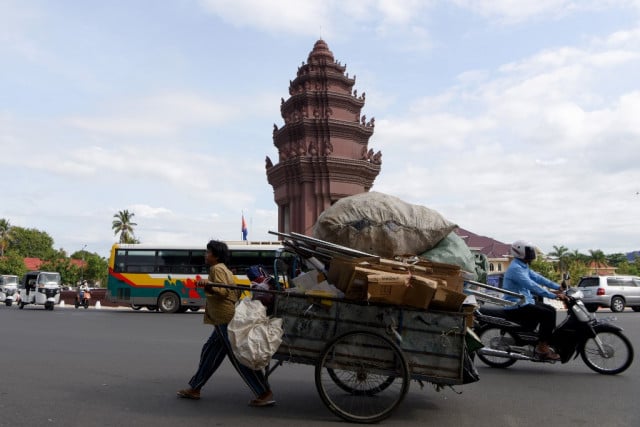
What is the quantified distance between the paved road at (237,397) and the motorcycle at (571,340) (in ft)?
0.79

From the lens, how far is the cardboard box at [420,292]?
4.49 m

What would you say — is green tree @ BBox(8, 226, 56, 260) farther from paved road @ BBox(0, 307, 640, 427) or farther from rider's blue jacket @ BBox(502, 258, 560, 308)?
rider's blue jacket @ BBox(502, 258, 560, 308)

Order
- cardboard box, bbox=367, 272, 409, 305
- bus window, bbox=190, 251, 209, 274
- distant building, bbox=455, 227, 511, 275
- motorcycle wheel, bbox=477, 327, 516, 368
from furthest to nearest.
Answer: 1. distant building, bbox=455, 227, 511, 275
2. bus window, bbox=190, 251, 209, 274
3. motorcycle wheel, bbox=477, 327, 516, 368
4. cardboard box, bbox=367, 272, 409, 305

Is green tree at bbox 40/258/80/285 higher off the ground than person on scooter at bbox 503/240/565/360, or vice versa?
green tree at bbox 40/258/80/285

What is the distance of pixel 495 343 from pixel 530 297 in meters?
0.74

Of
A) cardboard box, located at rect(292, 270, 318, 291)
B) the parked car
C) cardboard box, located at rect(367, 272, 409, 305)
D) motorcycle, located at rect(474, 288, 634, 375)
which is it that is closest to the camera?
cardboard box, located at rect(367, 272, 409, 305)

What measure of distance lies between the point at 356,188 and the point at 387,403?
29.7m

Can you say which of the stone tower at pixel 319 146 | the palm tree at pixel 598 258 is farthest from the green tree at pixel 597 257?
the stone tower at pixel 319 146

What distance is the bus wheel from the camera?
21891 millimetres

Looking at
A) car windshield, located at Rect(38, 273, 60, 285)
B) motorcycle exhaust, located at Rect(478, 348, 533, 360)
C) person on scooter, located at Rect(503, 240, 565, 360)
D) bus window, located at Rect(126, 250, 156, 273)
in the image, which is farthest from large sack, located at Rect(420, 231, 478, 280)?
car windshield, located at Rect(38, 273, 60, 285)

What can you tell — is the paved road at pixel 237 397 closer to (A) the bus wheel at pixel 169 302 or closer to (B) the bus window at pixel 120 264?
(A) the bus wheel at pixel 169 302

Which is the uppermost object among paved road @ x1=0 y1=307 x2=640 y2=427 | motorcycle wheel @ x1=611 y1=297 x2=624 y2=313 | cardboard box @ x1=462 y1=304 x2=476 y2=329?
cardboard box @ x1=462 y1=304 x2=476 y2=329

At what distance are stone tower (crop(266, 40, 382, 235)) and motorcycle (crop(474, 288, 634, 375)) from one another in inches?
1004

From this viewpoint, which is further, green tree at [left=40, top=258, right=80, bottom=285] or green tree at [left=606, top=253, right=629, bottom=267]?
green tree at [left=606, top=253, right=629, bottom=267]
